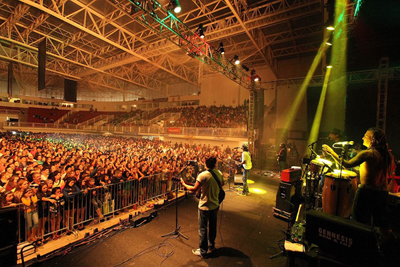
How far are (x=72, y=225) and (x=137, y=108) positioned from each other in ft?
101

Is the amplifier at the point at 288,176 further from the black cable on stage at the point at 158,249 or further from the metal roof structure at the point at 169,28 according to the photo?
the metal roof structure at the point at 169,28

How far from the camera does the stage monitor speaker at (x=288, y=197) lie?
4.49 m

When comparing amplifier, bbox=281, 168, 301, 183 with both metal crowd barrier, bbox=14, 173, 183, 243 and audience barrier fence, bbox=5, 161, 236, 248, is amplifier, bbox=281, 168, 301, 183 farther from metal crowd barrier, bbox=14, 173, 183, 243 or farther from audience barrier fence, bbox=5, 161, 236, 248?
metal crowd barrier, bbox=14, 173, 183, 243

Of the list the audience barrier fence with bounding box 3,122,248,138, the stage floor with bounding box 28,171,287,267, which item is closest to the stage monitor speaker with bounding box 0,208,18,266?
the stage floor with bounding box 28,171,287,267

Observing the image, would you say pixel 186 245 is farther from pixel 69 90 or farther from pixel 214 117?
pixel 69 90

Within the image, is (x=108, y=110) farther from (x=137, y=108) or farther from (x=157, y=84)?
(x=157, y=84)

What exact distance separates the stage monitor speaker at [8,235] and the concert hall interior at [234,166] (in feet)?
0.04

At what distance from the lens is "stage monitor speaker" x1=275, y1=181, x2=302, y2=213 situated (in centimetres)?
449

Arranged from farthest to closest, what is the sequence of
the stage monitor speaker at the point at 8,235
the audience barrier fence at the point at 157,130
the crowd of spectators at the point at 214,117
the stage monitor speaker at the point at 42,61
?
the crowd of spectators at the point at 214,117
the audience barrier fence at the point at 157,130
the stage monitor speaker at the point at 42,61
the stage monitor speaker at the point at 8,235

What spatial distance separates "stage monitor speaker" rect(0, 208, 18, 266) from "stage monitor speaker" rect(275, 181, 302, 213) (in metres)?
5.00

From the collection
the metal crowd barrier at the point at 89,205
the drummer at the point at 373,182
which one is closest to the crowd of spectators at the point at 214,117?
the metal crowd barrier at the point at 89,205

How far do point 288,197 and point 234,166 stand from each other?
16.8ft

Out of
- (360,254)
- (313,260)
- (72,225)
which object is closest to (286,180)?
(313,260)

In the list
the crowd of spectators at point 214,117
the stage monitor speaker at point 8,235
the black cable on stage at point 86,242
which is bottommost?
the black cable on stage at point 86,242
